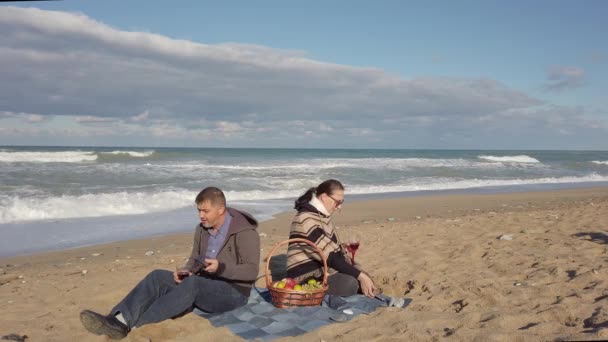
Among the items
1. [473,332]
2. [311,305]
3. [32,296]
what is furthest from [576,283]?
[32,296]

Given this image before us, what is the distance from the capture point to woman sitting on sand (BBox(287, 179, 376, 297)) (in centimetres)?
502

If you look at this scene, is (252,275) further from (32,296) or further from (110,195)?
(110,195)

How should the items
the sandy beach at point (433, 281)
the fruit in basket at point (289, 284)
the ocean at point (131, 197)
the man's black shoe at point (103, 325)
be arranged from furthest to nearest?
1. the ocean at point (131, 197)
2. the fruit in basket at point (289, 284)
3. the sandy beach at point (433, 281)
4. the man's black shoe at point (103, 325)

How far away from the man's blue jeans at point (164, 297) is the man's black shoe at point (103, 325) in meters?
0.09

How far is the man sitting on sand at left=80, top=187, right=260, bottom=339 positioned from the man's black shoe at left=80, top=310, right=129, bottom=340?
0.03 ft

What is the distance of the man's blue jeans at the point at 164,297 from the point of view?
14.4 ft

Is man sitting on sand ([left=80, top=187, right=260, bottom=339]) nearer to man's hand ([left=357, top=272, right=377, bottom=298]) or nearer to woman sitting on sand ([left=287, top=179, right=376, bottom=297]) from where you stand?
woman sitting on sand ([left=287, top=179, right=376, bottom=297])

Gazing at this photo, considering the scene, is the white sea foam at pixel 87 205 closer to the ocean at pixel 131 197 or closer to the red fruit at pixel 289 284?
the ocean at pixel 131 197

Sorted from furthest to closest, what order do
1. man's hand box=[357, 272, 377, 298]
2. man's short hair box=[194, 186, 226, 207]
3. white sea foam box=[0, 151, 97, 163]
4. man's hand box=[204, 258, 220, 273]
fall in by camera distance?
white sea foam box=[0, 151, 97, 163], man's hand box=[357, 272, 377, 298], man's short hair box=[194, 186, 226, 207], man's hand box=[204, 258, 220, 273]

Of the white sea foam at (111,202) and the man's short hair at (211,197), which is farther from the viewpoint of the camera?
the white sea foam at (111,202)

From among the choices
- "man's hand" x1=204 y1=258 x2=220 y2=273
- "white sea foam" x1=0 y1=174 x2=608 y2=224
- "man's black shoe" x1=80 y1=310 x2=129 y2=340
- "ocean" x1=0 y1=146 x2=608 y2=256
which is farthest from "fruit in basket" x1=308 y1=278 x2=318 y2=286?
"white sea foam" x1=0 y1=174 x2=608 y2=224

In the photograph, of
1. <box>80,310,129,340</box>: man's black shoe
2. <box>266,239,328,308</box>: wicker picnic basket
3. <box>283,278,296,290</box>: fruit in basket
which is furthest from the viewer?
<box>283,278,296,290</box>: fruit in basket

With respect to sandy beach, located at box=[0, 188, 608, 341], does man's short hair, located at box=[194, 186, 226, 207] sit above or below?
above

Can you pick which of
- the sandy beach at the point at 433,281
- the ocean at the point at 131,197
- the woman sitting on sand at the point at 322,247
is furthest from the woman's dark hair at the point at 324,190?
the ocean at the point at 131,197
